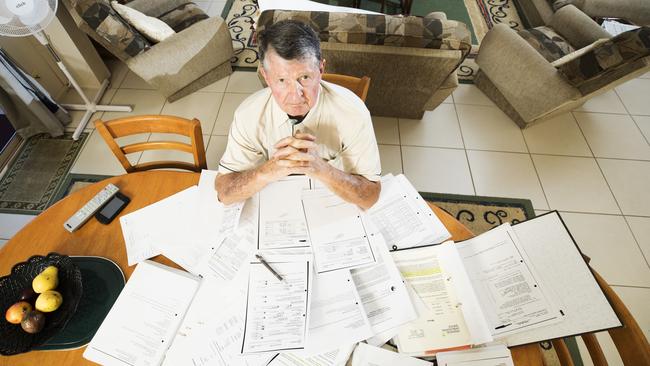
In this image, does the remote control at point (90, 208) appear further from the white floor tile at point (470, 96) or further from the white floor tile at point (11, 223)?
the white floor tile at point (470, 96)

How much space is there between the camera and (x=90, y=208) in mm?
1188

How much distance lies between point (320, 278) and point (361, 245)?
18 centimetres

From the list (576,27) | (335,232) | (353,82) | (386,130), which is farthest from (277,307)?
(576,27)

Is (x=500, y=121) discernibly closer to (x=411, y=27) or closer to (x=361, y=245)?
(x=411, y=27)

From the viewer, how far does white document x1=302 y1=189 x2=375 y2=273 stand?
1054mm

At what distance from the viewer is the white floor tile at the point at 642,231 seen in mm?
2059

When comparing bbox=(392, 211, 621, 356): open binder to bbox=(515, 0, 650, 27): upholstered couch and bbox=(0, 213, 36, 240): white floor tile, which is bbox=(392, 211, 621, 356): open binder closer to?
bbox=(0, 213, 36, 240): white floor tile

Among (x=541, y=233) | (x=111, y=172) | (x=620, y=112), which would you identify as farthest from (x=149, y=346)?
(x=620, y=112)

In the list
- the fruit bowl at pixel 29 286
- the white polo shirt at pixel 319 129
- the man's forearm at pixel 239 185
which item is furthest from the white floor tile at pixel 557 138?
the fruit bowl at pixel 29 286

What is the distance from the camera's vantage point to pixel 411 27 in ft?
6.39

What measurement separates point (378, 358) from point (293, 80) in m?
0.88

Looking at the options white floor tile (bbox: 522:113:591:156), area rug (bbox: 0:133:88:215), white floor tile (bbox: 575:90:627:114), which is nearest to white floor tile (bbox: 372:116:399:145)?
white floor tile (bbox: 522:113:591:156)

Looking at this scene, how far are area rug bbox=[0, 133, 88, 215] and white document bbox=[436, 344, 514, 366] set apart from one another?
269 centimetres

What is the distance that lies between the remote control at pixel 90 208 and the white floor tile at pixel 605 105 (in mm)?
3555
